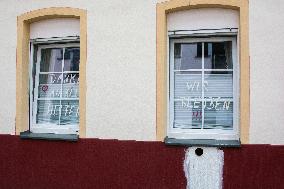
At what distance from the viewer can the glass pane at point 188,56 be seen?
5570 millimetres

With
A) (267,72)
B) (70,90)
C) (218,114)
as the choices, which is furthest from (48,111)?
(267,72)

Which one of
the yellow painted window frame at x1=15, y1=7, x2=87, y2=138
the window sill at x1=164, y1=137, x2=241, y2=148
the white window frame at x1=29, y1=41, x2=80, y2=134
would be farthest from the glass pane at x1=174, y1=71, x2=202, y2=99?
the white window frame at x1=29, y1=41, x2=80, y2=134

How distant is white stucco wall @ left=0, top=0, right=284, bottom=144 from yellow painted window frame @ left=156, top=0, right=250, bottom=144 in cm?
8

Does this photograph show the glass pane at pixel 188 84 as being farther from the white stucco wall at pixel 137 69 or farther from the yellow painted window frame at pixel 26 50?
the yellow painted window frame at pixel 26 50

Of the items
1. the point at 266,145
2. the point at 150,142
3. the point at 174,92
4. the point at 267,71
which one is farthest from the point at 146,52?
the point at 266,145

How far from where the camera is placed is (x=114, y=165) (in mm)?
5492

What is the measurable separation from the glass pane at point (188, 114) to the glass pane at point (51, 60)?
7.65ft

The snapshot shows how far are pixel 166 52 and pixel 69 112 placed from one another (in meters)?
2.08

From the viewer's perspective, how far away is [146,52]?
543 centimetres

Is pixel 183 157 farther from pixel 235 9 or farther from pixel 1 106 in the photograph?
pixel 1 106

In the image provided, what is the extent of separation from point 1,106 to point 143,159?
9.40ft

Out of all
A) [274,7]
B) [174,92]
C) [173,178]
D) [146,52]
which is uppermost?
[274,7]

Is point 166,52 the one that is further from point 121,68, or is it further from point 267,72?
point 267,72

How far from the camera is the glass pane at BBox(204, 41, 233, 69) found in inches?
215
